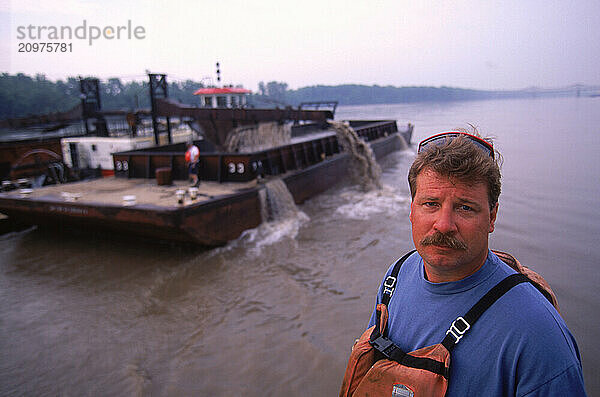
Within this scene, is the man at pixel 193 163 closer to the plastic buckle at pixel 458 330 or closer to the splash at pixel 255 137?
the splash at pixel 255 137

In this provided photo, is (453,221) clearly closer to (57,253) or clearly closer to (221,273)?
(221,273)

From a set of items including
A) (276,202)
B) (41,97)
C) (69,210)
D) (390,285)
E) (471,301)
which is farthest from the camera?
(41,97)

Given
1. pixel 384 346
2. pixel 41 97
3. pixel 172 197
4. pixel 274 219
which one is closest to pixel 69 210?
pixel 172 197

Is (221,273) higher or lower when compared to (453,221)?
lower

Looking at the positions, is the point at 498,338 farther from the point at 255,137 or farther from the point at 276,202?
the point at 255,137

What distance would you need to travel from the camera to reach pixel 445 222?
1.36m

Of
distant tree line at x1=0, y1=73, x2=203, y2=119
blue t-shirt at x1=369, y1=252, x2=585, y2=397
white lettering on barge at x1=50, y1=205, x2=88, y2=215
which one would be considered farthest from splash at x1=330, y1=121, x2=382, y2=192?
distant tree line at x1=0, y1=73, x2=203, y2=119

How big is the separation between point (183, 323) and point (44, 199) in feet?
16.9

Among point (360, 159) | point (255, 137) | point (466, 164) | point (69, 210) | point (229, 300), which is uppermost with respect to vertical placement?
point (466, 164)

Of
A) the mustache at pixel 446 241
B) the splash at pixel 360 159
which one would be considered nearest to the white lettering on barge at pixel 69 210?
the mustache at pixel 446 241

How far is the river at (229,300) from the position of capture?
15.0ft

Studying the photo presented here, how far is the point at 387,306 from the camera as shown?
174 centimetres

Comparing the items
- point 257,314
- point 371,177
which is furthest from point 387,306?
point 371,177

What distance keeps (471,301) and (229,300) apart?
5.43 m
